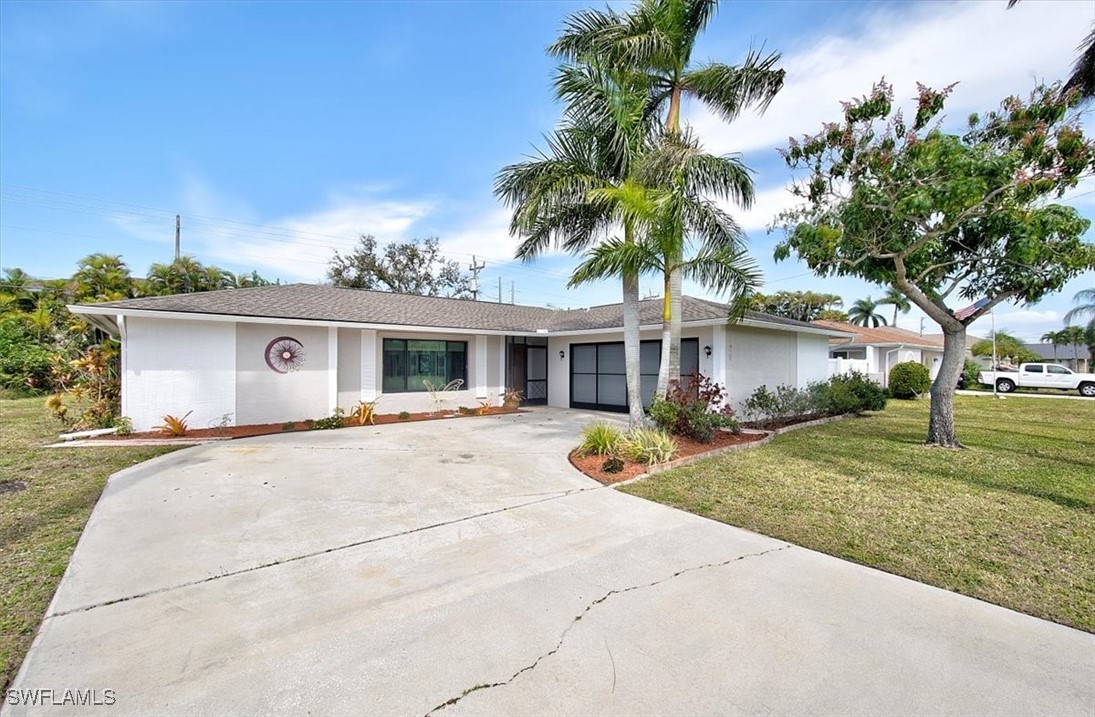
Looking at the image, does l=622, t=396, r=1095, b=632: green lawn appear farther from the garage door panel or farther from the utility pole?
the utility pole

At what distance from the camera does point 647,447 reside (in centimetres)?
742

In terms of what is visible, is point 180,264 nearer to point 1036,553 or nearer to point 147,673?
point 147,673

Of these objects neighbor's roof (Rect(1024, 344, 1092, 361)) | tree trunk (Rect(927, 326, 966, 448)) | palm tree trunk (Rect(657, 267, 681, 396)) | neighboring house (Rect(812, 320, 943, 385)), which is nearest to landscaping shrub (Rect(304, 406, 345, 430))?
palm tree trunk (Rect(657, 267, 681, 396))

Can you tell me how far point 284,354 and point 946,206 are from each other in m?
13.7

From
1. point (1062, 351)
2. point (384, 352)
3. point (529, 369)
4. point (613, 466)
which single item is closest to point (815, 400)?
point (613, 466)

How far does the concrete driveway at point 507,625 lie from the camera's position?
2383 mm

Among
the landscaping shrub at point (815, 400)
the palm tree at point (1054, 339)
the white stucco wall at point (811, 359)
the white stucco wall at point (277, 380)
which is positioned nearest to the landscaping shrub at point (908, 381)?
the landscaping shrub at point (815, 400)

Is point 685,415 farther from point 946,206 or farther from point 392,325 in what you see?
point 392,325

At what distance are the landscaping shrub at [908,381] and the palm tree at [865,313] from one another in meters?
25.4

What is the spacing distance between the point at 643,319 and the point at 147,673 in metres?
12.3

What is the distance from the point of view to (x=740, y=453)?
845 cm

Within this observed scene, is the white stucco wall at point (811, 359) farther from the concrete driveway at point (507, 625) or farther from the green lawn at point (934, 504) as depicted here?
the concrete driveway at point (507, 625)

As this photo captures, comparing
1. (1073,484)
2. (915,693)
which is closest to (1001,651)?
(915,693)

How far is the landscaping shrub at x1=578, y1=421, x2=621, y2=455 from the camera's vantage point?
7828 millimetres
